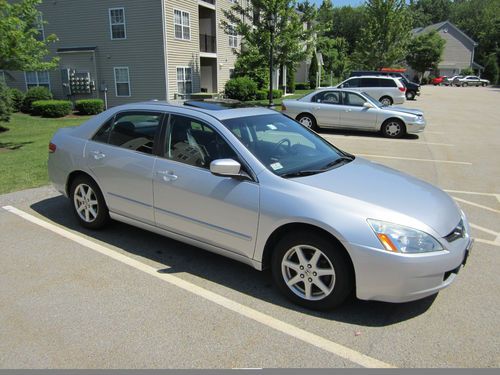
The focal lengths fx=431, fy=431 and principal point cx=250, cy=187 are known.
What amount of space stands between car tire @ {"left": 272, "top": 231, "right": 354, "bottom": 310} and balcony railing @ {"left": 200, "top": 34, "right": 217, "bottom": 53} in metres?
25.8

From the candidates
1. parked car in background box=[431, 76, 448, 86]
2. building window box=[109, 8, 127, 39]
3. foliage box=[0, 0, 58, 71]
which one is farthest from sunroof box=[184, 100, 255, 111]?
parked car in background box=[431, 76, 448, 86]

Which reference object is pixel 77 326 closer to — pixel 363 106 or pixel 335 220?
pixel 335 220

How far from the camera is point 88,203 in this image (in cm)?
514

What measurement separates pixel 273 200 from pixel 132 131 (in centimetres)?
210

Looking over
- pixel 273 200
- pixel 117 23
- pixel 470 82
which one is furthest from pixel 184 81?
pixel 470 82

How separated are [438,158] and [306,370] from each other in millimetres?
8774

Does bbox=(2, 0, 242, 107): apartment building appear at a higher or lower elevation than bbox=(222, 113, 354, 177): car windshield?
higher

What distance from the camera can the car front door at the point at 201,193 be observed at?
12.3ft

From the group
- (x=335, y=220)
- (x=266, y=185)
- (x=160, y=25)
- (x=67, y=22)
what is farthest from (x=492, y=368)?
(x=67, y=22)

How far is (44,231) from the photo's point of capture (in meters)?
5.24

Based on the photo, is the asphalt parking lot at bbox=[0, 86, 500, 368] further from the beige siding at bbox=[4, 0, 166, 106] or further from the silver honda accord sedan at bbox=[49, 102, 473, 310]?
the beige siding at bbox=[4, 0, 166, 106]

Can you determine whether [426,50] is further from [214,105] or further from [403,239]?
[403,239]

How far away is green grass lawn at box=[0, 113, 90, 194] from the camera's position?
752 centimetres

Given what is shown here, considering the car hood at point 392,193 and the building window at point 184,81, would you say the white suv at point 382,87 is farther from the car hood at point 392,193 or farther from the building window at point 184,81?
the car hood at point 392,193
